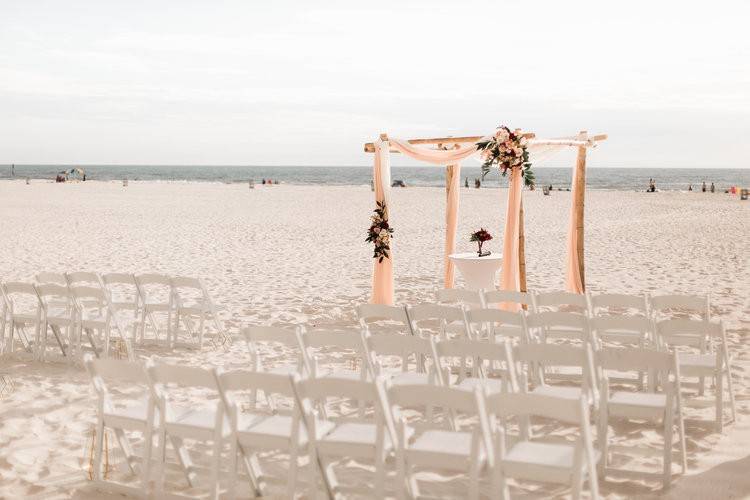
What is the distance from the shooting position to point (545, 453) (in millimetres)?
3736

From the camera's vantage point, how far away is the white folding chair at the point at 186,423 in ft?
13.0

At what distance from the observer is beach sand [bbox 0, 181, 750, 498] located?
4859 mm

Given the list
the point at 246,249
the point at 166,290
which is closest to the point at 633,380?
the point at 166,290

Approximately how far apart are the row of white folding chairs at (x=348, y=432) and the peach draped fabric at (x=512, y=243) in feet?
15.5

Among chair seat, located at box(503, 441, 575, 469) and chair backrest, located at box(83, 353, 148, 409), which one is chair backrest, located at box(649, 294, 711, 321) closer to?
chair seat, located at box(503, 441, 575, 469)

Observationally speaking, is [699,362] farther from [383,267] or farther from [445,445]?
[383,267]

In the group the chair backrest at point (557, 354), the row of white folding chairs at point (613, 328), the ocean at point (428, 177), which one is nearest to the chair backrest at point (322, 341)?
the row of white folding chairs at point (613, 328)

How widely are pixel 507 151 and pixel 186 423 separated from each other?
5798 mm

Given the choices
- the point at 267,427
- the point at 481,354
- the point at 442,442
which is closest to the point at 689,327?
the point at 481,354

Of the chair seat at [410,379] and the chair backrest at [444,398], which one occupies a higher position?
the chair backrest at [444,398]

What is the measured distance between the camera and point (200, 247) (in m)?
17.6

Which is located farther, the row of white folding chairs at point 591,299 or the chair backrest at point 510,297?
the chair backrest at point 510,297

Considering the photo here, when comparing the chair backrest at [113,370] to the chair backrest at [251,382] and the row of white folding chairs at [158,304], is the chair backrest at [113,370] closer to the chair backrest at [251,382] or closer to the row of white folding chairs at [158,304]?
the chair backrest at [251,382]

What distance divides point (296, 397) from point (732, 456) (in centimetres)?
285
